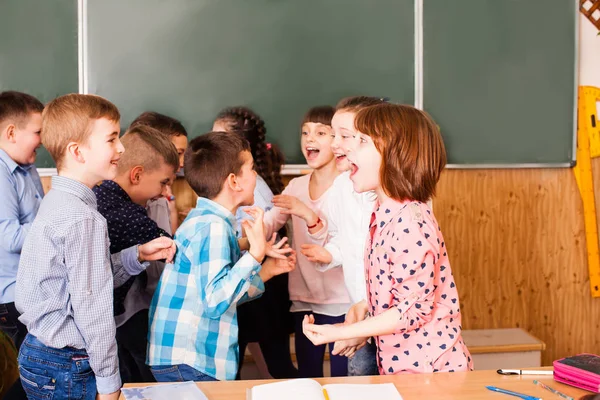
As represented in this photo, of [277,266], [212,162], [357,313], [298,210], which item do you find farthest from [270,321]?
[212,162]

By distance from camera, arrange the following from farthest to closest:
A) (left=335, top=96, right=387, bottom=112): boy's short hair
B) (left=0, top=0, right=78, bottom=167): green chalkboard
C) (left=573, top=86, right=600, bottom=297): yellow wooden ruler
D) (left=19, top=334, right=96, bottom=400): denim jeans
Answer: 1. (left=573, top=86, right=600, bottom=297): yellow wooden ruler
2. (left=0, top=0, right=78, bottom=167): green chalkboard
3. (left=335, top=96, right=387, bottom=112): boy's short hair
4. (left=19, top=334, right=96, bottom=400): denim jeans

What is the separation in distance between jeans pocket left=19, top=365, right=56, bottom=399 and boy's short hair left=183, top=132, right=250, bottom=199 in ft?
2.21

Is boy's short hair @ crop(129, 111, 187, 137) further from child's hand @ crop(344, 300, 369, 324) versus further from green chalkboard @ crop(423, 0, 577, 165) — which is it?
child's hand @ crop(344, 300, 369, 324)

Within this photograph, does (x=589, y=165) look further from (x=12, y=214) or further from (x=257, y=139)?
(x=12, y=214)

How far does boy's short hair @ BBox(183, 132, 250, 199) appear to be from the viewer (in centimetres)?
190

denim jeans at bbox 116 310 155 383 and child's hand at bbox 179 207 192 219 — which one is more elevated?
child's hand at bbox 179 207 192 219

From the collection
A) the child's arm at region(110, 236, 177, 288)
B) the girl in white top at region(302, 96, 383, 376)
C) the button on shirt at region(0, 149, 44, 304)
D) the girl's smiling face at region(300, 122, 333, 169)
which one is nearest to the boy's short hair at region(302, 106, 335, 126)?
the girl's smiling face at region(300, 122, 333, 169)

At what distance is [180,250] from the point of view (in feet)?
5.85

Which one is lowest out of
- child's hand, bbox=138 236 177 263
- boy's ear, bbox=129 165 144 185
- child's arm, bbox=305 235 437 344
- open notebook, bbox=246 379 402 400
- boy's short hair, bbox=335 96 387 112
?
open notebook, bbox=246 379 402 400

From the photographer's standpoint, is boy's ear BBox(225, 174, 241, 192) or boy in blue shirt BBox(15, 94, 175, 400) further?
boy's ear BBox(225, 174, 241, 192)

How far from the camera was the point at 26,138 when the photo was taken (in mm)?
2295

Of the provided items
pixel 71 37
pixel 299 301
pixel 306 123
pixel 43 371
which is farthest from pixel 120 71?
pixel 43 371

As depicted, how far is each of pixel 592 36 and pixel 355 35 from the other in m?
1.31

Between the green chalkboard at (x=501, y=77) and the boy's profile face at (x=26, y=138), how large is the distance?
1.93 m
